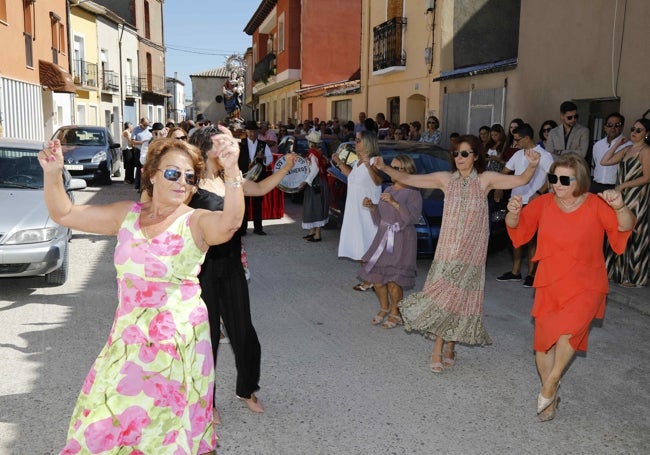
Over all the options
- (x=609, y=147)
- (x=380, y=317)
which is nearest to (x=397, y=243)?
(x=380, y=317)

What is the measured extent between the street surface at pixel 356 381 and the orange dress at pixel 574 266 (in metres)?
0.62

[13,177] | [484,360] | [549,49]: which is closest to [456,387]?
[484,360]

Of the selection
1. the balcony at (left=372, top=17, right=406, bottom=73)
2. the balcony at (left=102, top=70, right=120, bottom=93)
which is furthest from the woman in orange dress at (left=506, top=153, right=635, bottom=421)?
the balcony at (left=102, top=70, right=120, bottom=93)

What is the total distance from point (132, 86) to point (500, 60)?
32.8m

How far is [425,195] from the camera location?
8945mm

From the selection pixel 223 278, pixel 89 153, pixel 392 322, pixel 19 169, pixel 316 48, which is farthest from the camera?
pixel 316 48

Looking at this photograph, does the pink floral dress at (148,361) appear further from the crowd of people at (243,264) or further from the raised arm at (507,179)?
the raised arm at (507,179)

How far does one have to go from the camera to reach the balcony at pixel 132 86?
140 feet

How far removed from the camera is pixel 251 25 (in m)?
44.0

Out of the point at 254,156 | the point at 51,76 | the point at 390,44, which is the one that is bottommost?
the point at 254,156

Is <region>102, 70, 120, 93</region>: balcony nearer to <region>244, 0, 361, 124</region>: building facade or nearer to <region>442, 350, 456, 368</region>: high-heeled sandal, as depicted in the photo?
<region>244, 0, 361, 124</region>: building facade

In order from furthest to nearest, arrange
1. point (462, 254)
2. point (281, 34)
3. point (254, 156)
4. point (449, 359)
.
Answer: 1. point (281, 34)
2. point (254, 156)
3. point (449, 359)
4. point (462, 254)

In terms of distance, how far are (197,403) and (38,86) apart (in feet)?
82.7

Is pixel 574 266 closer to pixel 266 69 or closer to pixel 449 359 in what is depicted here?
pixel 449 359
